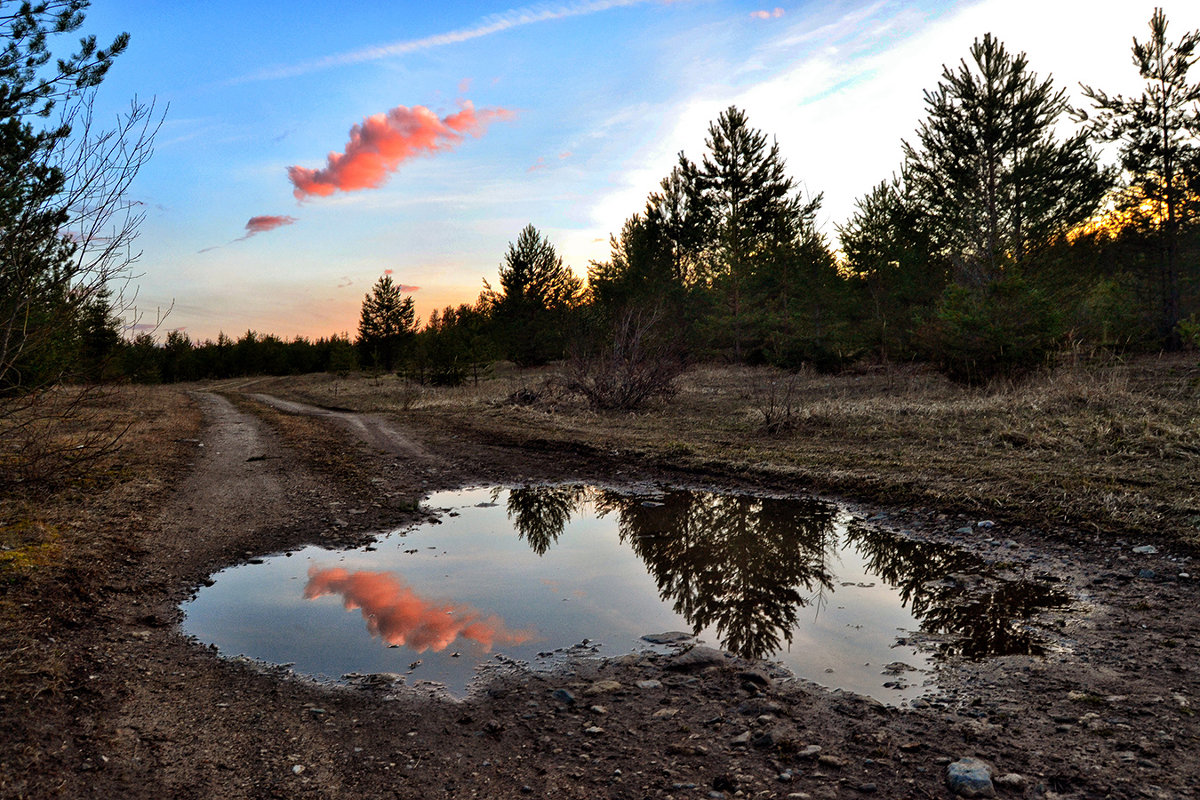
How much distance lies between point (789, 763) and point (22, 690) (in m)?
3.61

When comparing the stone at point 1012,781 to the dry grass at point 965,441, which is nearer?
the stone at point 1012,781

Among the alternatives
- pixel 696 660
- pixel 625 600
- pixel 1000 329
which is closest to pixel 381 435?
pixel 625 600

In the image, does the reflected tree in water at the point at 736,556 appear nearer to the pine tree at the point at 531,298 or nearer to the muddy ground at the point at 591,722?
the muddy ground at the point at 591,722

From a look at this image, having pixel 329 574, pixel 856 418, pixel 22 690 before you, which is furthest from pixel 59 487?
pixel 856 418

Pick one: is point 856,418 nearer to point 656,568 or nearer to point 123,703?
point 656,568

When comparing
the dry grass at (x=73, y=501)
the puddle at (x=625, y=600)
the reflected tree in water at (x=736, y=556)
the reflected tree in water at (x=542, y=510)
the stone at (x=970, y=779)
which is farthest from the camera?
the reflected tree in water at (x=542, y=510)

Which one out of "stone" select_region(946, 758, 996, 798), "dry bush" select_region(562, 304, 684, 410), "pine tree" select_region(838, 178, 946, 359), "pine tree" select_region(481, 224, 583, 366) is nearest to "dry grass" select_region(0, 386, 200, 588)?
"stone" select_region(946, 758, 996, 798)

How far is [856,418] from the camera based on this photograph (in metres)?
12.0

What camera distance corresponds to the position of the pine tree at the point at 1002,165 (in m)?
19.8

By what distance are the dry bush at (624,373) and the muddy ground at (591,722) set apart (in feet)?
39.4

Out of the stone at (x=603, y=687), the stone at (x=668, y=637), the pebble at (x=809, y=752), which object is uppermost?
the pebble at (x=809, y=752)

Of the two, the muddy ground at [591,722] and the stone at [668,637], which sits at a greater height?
the muddy ground at [591,722]

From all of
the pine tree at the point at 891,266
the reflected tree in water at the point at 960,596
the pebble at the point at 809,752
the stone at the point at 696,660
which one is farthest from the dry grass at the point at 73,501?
the pine tree at the point at 891,266

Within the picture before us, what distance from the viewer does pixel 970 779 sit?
8.36 feet
